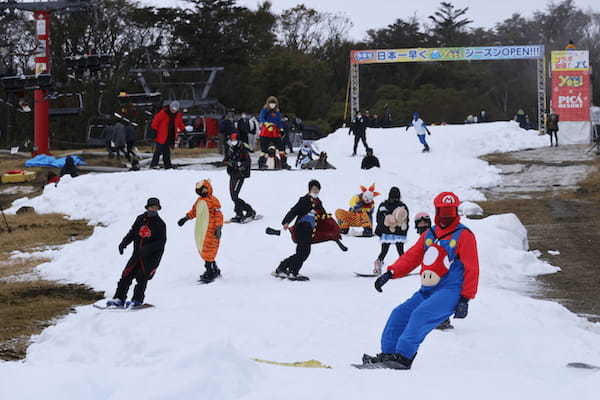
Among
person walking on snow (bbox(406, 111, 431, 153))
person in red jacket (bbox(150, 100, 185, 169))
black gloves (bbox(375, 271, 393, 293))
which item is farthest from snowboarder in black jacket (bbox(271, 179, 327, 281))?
person walking on snow (bbox(406, 111, 431, 153))

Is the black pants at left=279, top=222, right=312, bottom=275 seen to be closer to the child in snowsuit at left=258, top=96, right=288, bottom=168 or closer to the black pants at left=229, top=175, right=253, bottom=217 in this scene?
the black pants at left=229, top=175, right=253, bottom=217

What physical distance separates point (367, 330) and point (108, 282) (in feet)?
18.2

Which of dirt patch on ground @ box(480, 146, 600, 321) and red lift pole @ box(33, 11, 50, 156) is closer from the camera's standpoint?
dirt patch on ground @ box(480, 146, 600, 321)

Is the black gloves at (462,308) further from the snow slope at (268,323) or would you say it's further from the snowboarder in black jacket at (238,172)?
the snowboarder in black jacket at (238,172)

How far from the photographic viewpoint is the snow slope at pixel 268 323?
5.46 metres

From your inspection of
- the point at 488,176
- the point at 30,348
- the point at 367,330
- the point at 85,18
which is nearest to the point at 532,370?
the point at 367,330

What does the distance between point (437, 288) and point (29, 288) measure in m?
8.01

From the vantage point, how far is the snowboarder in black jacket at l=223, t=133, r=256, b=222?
1659 cm

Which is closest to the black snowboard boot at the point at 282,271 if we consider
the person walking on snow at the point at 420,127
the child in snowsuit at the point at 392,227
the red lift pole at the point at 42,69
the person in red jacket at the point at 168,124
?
the child in snowsuit at the point at 392,227

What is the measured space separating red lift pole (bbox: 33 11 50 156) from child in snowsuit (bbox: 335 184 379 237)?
16.9 m

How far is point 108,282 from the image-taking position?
13.9 metres

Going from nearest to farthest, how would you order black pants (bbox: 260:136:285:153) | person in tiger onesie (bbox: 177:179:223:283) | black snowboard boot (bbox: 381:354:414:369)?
black snowboard boot (bbox: 381:354:414:369) → person in tiger onesie (bbox: 177:179:223:283) → black pants (bbox: 260:136:285:153)

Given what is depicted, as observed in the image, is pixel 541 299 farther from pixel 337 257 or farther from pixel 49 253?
pixel 49 253

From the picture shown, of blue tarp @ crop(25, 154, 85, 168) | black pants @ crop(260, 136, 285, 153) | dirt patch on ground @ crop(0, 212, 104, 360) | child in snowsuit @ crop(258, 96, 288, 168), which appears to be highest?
child in snowsuit @ crop(258, 96, 288, 168)
